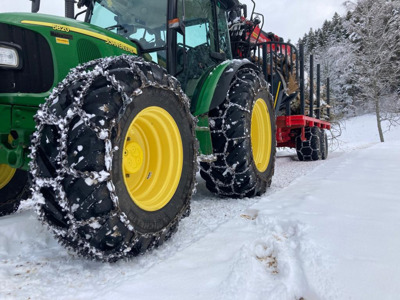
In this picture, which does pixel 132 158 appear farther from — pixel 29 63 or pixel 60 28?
pixel 60 28

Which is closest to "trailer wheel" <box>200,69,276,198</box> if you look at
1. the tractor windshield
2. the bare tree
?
the tractor windshield

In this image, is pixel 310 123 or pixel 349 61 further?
pixel 349 61

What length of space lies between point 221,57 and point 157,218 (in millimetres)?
2362

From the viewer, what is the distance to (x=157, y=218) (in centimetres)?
199

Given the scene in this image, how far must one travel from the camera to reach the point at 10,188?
2768 millimetres

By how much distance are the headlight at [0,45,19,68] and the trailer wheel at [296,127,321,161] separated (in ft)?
20.4

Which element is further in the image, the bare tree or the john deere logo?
the bare tree

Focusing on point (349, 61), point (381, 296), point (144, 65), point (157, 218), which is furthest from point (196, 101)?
point (349, 61)

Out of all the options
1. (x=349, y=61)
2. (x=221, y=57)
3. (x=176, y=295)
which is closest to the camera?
(x=176, y=295)

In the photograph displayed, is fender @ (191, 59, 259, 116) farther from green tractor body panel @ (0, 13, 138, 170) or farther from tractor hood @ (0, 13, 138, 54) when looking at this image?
green tractor body panel @ (0, 13, 138, 170)

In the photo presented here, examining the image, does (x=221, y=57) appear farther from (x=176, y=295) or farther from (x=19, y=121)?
(x=176, y=295)

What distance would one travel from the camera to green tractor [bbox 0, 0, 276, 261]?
162 centimetres

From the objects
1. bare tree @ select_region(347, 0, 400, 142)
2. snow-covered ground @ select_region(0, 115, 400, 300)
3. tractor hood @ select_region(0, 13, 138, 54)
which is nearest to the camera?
snow-covered ground @ select_region(0, 115, 400, 300)

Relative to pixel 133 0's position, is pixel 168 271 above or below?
below
